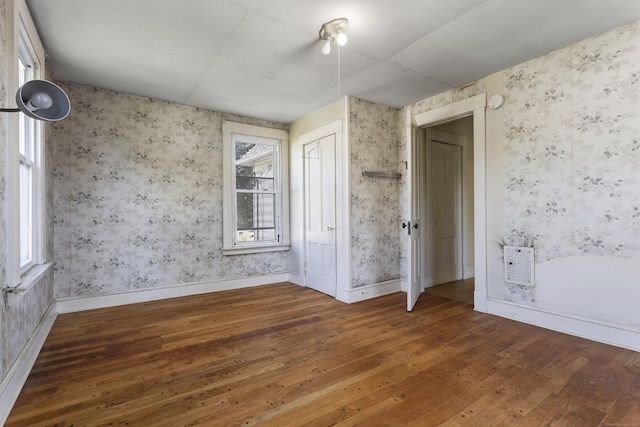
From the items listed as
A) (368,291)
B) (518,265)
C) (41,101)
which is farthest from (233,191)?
(518,265)

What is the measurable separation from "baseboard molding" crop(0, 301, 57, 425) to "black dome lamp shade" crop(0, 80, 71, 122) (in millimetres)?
1432

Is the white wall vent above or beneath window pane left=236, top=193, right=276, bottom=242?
beneath

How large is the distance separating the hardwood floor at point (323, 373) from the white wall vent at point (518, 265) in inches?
16.6

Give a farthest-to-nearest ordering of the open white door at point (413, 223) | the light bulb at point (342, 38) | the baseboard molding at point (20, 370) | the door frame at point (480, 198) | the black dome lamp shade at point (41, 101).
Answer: the open white door at point (413, 223), the door frame at point (480, 198), the light bulb at point (342, 38), the baseboard molding at point (20, 370), the black dome lamp shade at point (41, 101)

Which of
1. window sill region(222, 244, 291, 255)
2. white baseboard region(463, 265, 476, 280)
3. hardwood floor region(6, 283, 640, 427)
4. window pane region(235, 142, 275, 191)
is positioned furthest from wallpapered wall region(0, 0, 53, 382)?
white baseboard region(463, 265, 476, 280)

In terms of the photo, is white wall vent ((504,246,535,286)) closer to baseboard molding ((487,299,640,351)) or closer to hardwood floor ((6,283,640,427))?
baseboard molding ((487,299,640,351))

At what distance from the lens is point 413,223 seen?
3477 millimetres

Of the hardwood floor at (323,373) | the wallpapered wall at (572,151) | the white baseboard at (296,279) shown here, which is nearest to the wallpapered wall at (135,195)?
Result: the hardwood floor at (323,373)

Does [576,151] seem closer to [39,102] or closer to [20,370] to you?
[39,102]

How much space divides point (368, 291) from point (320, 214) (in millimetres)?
1221

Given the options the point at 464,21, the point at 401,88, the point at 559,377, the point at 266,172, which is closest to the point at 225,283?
the point at 266,172

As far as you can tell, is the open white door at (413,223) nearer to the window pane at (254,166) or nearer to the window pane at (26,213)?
the window pane at (254,166)

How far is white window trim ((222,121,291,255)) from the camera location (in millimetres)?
4383

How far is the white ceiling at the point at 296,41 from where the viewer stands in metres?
2.15
